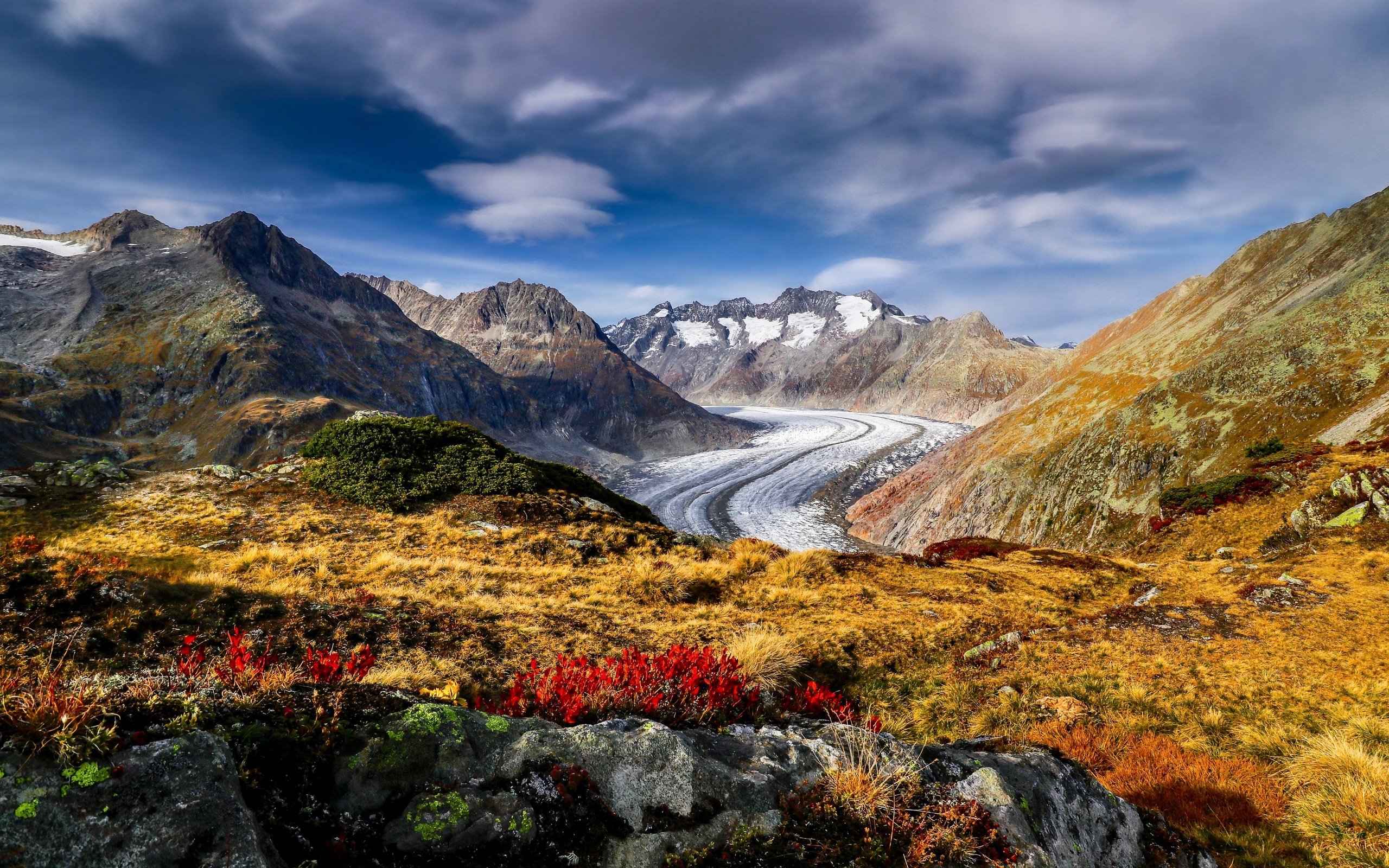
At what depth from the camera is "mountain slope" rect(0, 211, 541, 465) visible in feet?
377

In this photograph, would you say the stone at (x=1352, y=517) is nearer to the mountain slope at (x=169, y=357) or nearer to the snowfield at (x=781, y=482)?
the snowfield at (x=781, y=482)

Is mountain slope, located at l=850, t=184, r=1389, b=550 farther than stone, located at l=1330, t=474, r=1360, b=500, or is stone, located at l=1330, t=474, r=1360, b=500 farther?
mountain slope, located at l=850, t=184, r=1389, b=550

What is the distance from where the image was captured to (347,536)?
18.4m

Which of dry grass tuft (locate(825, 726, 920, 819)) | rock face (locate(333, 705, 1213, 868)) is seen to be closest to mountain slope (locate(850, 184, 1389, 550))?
rock face (locate(333, 705, 1213, 868))

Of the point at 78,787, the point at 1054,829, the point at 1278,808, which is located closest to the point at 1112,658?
the point at 1278,808

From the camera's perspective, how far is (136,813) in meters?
2.78

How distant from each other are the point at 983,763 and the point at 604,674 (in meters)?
4.21

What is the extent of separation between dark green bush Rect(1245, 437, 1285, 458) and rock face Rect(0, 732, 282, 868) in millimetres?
52916

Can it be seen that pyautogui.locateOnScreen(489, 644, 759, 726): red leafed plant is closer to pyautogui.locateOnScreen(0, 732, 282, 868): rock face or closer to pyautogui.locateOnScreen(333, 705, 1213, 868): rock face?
pyautogui.locateOnScreen(333, 705, 1213, 868): rock face

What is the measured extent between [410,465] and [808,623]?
1971 centimetres

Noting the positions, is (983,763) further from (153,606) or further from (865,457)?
(865,457)

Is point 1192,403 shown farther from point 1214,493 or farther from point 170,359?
point 170,359

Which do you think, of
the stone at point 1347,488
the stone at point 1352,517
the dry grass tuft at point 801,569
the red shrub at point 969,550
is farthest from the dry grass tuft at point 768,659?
the stone at point 1347,488

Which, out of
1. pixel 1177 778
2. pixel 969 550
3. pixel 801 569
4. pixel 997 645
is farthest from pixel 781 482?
pixel 1177 778
